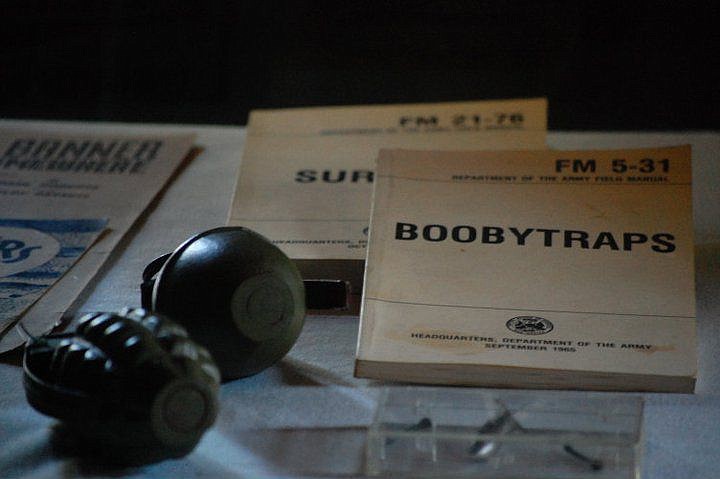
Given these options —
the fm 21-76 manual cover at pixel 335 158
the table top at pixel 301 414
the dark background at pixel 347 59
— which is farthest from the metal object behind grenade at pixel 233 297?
the dark background at pixel 347 59

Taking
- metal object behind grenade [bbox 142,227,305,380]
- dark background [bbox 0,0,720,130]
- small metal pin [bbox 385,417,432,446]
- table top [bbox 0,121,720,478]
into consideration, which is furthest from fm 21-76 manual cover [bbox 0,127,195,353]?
dark background [bbox 0,0,720,130]

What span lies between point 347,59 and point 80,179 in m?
0.86

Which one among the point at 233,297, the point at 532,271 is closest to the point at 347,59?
the point at 532,271

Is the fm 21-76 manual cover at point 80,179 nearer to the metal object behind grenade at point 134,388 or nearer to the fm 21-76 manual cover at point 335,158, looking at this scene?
the fm 21-76 manual cover at point 335,158

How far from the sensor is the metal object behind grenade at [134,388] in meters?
0.51

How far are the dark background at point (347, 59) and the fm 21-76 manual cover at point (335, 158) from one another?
2.26ft

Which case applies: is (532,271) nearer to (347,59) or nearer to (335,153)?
(335,153)

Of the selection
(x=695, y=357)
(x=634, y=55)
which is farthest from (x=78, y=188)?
(x=634, y=55)

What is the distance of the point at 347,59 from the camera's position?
179cm

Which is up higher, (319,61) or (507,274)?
(319,61)

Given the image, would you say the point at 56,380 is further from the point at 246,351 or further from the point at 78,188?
the point at 78,188

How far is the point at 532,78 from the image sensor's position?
1.75 m

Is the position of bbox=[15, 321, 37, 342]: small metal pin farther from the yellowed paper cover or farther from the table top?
the yellowed paper cover

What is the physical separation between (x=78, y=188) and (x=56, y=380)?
46 cm
